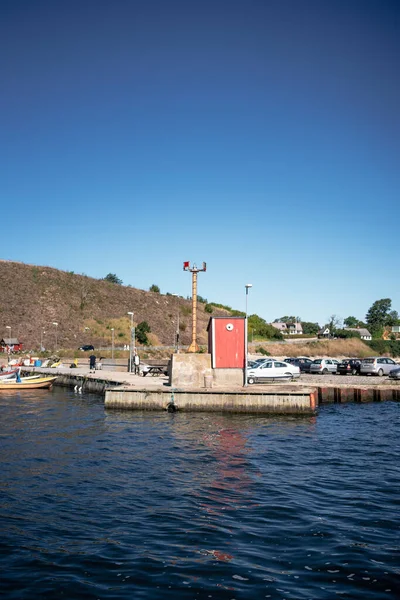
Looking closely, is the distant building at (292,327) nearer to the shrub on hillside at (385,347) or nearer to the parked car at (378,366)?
the shrub on hillside at (385,347)

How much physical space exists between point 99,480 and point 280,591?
8296 mm

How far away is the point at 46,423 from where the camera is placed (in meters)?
26.5

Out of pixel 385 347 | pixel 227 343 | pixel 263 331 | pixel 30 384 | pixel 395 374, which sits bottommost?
pixel 30 384

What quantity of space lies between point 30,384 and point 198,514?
3373cm

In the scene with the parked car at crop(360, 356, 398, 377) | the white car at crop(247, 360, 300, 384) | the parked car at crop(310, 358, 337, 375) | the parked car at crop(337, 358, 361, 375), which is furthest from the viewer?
the parked car at crop(310, 358, 337, 375)

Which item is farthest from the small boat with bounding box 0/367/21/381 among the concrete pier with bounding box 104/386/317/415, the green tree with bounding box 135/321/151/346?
the green tree with bounding box 135/321/151/346

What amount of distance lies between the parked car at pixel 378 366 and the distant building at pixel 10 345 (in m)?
47.9

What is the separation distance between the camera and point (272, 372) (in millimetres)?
37469

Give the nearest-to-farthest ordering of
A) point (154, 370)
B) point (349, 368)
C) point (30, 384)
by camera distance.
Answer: point (154, 370) → point (30, 384) → point (349, 368)

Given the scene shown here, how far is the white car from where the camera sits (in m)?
36.9

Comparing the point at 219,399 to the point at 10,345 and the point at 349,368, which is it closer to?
the point at 349,368

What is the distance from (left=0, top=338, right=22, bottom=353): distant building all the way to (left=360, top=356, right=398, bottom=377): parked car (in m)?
47.9

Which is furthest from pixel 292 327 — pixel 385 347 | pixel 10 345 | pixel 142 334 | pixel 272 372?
pixel 272 372

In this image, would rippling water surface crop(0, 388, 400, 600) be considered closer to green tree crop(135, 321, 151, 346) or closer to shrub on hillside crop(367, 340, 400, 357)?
green tree crop(135, 321, 151, 346)
